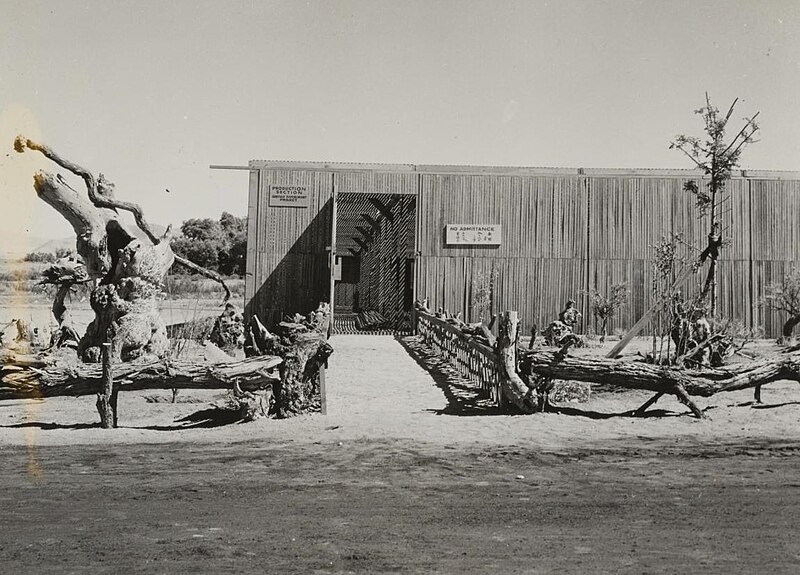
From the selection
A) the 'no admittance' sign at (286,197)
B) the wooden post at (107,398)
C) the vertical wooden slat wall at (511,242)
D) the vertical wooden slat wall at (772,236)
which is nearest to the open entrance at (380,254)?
the vertical wooden slat wall at (511,242)

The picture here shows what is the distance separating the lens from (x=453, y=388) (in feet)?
41.9

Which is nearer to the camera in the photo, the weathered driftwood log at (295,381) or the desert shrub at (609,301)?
the weathered driftwood log at (295,381)

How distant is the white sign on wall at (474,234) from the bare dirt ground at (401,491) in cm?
1277

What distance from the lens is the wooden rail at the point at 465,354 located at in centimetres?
1137

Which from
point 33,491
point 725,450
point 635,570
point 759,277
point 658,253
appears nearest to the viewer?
point 635,570

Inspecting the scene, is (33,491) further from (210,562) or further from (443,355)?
(443,355)

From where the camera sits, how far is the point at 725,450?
812cm

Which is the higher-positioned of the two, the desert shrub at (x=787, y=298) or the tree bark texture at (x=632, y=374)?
the desert shrub at (x=787, y=298)

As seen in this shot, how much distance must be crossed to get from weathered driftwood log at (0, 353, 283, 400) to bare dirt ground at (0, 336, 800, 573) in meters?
0.46

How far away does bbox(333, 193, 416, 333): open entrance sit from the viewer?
24359 mm

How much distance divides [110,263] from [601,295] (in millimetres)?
15895

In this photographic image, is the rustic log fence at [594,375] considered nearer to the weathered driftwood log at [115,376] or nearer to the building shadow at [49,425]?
the weathered driftwood log at [115,376]

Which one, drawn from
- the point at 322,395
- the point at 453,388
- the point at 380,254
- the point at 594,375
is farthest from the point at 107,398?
the point at 380,254

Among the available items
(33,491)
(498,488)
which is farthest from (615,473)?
(33,491)
